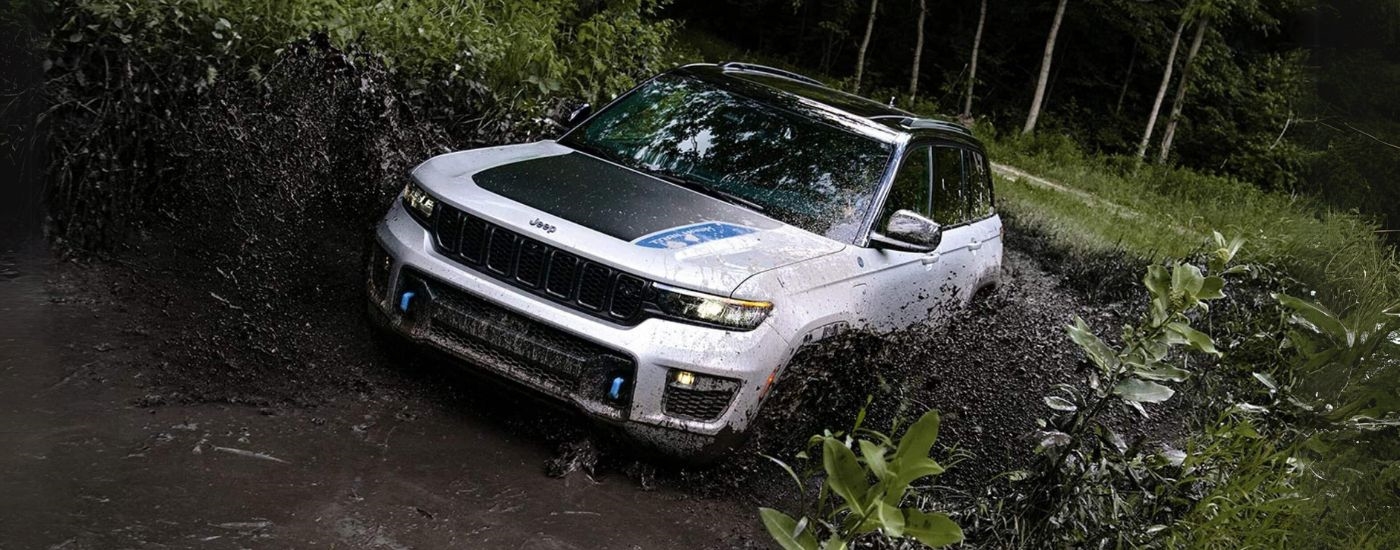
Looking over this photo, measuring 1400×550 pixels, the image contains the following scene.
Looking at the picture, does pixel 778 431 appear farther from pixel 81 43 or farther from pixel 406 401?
pixel 81 43

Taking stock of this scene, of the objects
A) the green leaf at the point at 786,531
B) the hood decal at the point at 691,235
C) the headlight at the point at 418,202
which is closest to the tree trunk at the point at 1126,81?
the hood decal at the point at 691,235

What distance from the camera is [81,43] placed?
5508 mm

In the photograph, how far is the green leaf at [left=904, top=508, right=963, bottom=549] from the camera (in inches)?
108

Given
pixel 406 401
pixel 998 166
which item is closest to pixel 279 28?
pixel 406 401

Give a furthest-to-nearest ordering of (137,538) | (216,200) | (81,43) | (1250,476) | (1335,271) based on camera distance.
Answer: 1. (216,200)
2. (81,43)
3. (1250,476)
4. (1335,271)
5. (137,538)

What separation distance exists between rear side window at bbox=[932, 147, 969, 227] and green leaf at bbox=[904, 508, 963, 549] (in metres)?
3.66

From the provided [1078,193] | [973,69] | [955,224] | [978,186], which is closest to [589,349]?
[955,224]

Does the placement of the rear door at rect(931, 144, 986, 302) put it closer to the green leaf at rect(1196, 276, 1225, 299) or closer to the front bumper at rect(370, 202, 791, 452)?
the front bumper at rect(370, 202, 791, 452)

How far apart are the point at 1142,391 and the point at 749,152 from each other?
240 centimetres

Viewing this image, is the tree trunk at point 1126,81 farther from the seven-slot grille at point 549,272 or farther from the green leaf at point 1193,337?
the seven-slot grille at point 549,272

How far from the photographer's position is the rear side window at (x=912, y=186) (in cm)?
573

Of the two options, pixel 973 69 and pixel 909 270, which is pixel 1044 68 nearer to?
pixel 973 69

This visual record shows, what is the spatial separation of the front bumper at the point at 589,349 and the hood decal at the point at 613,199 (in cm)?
38

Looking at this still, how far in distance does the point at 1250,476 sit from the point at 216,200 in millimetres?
5173
